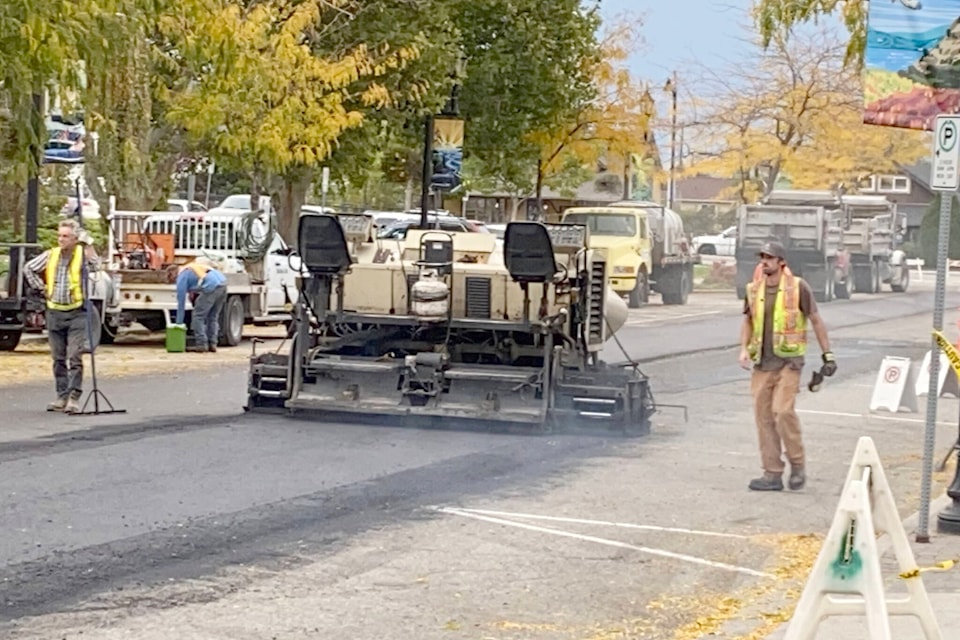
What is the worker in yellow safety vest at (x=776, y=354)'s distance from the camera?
1273 cm

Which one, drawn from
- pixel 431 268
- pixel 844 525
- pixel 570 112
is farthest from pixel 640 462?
pixel 570 112

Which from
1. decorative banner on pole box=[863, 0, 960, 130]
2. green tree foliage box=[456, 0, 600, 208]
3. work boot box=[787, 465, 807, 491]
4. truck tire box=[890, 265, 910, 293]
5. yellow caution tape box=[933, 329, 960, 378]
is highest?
green tree foliage box=[456, 0, 600, 208]

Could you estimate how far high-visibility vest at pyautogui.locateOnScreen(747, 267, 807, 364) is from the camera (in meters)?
12.7

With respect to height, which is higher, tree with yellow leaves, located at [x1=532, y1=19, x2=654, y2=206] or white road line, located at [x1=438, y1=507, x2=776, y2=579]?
tree with yellow leaves, located at [x1=532, y1=19, x2=654, y2=206]

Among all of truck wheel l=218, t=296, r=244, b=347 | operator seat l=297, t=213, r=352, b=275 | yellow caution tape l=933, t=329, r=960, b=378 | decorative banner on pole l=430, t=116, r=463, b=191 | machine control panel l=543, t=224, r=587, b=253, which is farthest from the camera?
decorative banner on pole l=430, t=116, r=463, b=191

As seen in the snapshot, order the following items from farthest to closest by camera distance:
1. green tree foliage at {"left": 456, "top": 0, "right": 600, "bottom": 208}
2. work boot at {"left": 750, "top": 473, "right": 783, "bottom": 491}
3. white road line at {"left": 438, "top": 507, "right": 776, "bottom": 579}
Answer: green tree foliage at {"left": 456, "top": 0, "right": 600, "bottom": 208} → work boot at {"left": 750, "top": 473, "right": 783, "bottom": 491} → white road line at {"left": 438, "top": 507, "right": 776, "bottom": 579}

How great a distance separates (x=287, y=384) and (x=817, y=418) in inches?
227

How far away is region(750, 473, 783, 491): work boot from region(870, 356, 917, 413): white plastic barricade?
21.9 ft

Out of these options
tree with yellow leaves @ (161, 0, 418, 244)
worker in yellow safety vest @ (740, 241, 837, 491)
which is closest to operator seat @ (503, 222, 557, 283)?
worker in yellow safety vest @ (740, 241, 837, 491)

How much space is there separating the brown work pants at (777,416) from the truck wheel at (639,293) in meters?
27.1

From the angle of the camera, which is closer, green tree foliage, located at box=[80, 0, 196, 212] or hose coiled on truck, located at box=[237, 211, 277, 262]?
green tree foliage, located at box=[80, 0, 196, 212]

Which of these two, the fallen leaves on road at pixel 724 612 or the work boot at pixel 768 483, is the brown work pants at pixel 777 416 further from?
the fallen leaves on road at pixel 724 612

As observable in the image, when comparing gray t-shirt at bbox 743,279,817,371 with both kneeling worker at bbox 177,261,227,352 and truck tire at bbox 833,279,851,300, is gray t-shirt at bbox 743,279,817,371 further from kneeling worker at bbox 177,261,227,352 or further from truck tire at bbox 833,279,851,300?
truck tire at bbox 833,279,851,300

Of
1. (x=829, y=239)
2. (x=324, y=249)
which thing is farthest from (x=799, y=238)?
(x=324, y=249)
